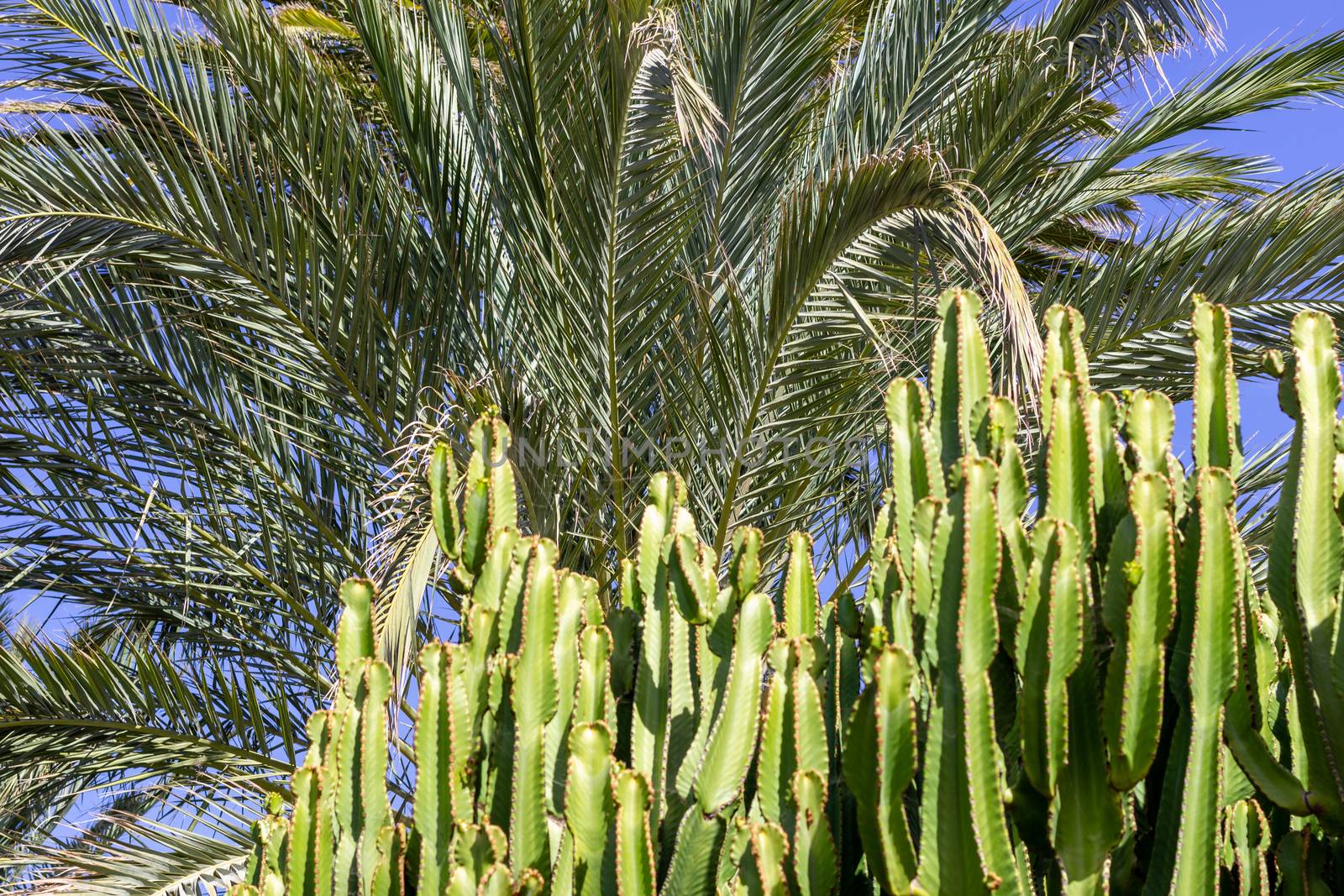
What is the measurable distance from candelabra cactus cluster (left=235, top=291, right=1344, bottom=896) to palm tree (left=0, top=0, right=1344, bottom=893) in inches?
49.1

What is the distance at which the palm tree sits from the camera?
4309 millimetres

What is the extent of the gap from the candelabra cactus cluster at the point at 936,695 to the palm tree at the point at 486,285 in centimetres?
125

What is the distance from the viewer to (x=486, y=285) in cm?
478

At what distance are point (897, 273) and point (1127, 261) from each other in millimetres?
799

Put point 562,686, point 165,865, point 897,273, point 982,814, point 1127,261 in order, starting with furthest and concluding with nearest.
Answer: point 897,273
point 1127,261
point 165,865
point 562,686
point 982,814

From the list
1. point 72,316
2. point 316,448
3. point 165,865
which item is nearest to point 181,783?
point 165,865

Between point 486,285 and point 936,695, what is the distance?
2.94 meters

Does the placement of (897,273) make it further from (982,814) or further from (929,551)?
(982,814)

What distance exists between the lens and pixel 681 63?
4305 millimetres

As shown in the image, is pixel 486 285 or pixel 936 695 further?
pixel 486 285

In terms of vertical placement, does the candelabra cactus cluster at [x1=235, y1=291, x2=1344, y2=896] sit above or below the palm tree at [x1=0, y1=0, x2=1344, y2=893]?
below

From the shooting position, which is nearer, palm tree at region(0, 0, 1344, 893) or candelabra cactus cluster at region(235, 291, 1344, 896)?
candelabra cactus cluster at region(235, 291, 1344, 896)

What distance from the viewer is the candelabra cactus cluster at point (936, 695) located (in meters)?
2.16

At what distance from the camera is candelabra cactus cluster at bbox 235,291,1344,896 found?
2162mm
